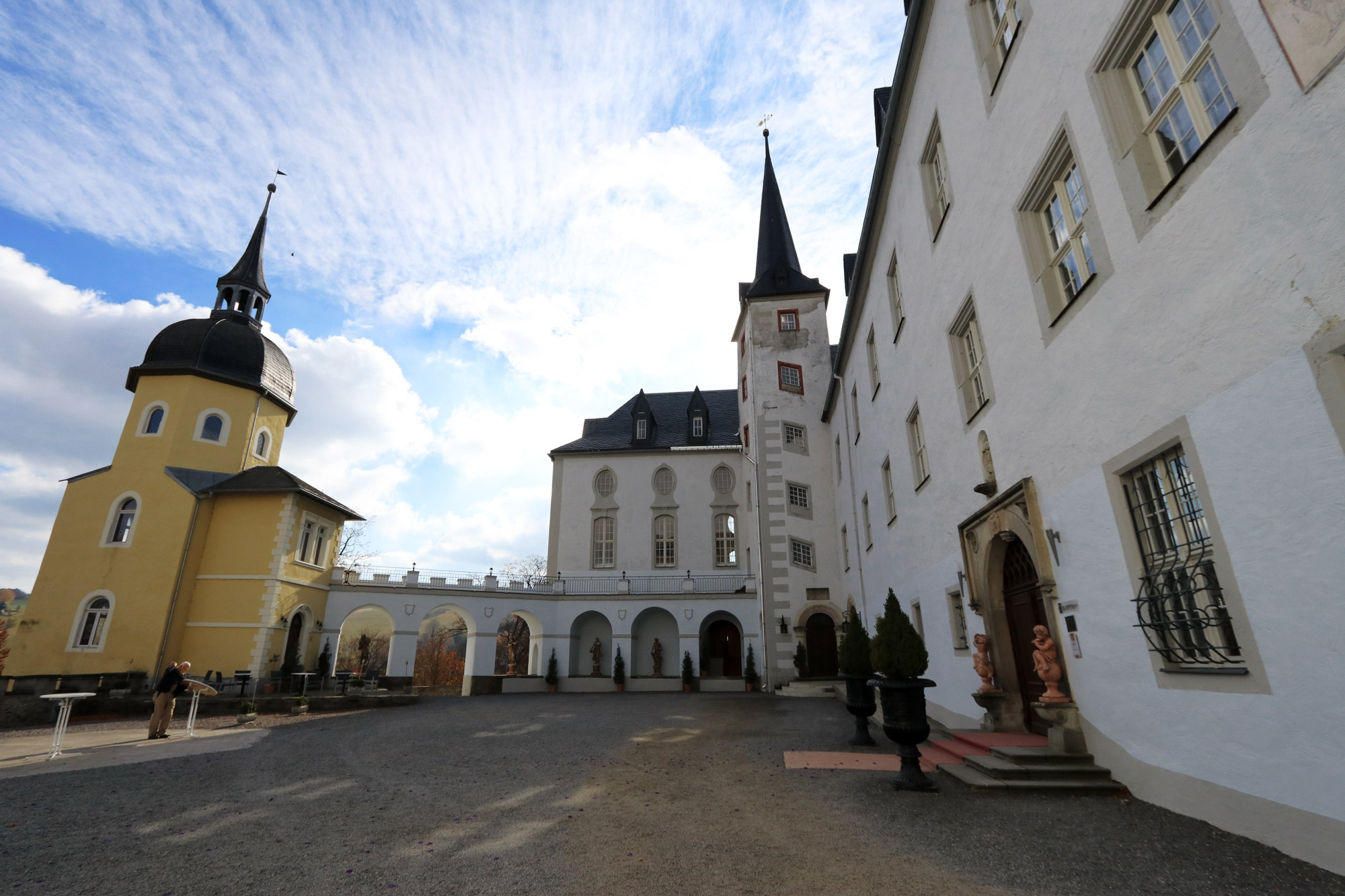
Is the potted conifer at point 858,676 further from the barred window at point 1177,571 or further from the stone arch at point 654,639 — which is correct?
the stone arch at point 654,639

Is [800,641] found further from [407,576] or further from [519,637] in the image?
[519,637]

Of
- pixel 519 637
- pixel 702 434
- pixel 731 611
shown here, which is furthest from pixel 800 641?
pixel 519 637

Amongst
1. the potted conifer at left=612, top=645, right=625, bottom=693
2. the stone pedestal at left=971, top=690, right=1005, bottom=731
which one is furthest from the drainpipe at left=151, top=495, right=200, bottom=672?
the stone pedestal at left=971, top=690, right=1005, bottom=731

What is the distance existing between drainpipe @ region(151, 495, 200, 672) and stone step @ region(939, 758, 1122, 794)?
81.5ft

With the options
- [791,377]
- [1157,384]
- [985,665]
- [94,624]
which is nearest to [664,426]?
[791,377]

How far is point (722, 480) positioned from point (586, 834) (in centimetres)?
2885

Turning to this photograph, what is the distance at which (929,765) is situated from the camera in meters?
7.63

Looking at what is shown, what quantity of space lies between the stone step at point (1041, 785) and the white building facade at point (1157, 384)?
22 centimetres

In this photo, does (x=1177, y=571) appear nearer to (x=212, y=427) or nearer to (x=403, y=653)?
(x=403, y=653)

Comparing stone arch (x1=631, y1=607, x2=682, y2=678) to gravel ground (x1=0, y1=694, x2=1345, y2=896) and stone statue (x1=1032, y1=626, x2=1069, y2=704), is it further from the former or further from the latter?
stone statue (x1=1032, y1=626, x2=1069, y2=704)

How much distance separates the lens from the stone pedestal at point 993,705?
8383 mm

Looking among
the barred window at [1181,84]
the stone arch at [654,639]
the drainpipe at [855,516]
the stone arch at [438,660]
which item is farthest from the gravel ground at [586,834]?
the stone arch at [438,660]

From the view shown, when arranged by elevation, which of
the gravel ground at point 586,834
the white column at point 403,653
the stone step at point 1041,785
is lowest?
the gravel ground at point 586,834

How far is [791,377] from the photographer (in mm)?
27703
